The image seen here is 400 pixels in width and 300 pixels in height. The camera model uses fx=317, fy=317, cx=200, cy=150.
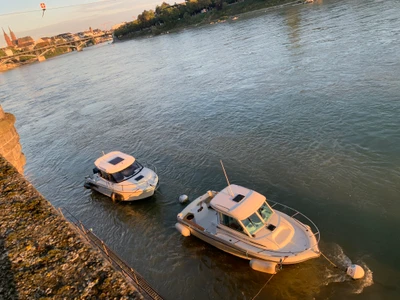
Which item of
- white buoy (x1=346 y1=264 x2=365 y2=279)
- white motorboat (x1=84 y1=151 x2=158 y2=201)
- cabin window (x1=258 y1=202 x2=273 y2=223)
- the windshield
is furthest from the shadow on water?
the windshield

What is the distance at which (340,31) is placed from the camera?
56812 mm

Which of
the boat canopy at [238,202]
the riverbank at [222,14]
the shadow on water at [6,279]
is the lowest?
the riverbank at [222,14]

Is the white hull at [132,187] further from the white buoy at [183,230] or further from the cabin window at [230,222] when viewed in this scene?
the cabin window at [230,222]

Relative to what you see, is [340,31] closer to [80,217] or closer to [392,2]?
[392,2]

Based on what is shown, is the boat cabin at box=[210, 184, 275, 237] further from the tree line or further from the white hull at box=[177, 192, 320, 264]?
the tree line

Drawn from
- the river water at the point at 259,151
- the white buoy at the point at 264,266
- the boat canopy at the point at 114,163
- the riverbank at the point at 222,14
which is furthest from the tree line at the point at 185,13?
the white buoy at the point at 264,266

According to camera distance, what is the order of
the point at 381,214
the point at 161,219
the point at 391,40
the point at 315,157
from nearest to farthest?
the point at 381,214 → the point at 161,219 → the point at 315,157 → the point at 391,40

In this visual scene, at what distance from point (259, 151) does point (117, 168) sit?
11.0m

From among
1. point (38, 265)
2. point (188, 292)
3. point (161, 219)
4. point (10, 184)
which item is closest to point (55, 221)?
point (38, 265)

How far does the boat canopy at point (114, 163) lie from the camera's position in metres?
23.0

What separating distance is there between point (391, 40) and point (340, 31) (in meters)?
15.8

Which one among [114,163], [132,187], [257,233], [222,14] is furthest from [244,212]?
[222,14]

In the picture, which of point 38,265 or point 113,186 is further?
point 113,186

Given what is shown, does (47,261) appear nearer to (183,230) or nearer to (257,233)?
(257,233)
